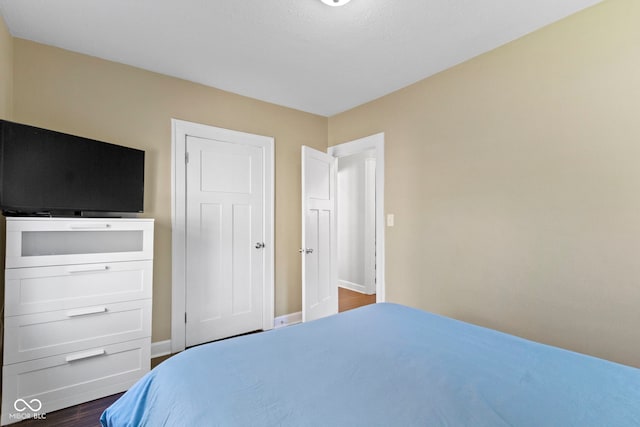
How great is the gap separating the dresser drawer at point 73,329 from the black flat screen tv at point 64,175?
669 mm

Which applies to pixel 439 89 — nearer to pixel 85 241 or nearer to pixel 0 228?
pixel 85 241

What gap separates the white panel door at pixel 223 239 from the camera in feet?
9.50

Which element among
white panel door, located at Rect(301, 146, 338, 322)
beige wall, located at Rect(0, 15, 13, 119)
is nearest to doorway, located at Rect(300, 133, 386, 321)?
white panel door, located at Rect(301, 146, 338, 322)

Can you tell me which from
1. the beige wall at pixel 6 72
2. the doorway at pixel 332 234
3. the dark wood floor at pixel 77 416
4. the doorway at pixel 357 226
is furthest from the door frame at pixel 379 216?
the beige wall at pixel 6 72

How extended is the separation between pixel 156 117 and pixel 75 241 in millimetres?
1239

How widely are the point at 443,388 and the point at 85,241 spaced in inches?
91.2

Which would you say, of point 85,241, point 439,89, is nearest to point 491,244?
point 439,89

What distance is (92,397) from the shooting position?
2035 mm

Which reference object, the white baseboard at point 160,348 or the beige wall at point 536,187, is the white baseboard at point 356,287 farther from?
the white baseboard at point 160,348

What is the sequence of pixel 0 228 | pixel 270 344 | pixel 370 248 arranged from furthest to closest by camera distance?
pixel 370 248 → pixel 0 228 → pixel 270 344

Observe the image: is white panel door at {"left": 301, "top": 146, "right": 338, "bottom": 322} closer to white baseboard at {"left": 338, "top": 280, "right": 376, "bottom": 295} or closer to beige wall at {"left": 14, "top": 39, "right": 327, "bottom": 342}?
beige wall at {"left": 14, "top": 39, "right": 327, "bottom": 342}

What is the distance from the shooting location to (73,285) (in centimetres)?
198

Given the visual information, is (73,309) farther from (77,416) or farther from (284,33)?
(284,33)

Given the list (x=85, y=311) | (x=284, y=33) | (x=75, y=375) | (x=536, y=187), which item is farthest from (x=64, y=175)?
(x=536, y=187)
